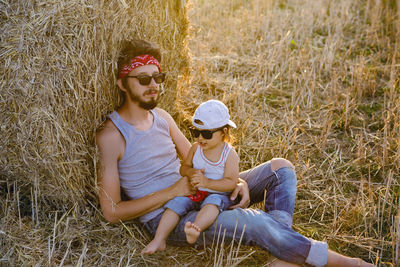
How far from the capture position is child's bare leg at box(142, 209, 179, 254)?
8.79ft

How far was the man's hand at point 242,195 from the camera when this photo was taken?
2945 mm

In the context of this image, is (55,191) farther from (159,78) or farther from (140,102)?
(159,78)

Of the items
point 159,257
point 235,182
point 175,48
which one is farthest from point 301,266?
point 175,48

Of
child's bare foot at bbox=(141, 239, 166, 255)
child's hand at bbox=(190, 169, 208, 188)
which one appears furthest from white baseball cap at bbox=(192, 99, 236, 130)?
child's bare foot at bbox=(141, 239, 166, 255)

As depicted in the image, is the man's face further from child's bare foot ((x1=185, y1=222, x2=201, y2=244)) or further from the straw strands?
child's bare foot ((x1=185, y1=222, x2=201, y2=244))

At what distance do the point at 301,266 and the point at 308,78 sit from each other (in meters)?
2.89

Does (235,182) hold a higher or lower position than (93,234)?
higher

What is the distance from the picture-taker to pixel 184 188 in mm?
2885

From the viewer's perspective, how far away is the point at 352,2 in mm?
7543

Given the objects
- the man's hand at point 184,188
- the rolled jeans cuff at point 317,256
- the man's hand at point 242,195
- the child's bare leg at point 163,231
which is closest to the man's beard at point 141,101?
the man's hand at point 184,188

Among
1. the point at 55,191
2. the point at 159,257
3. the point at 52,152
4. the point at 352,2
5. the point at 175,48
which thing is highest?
the point at 352,2

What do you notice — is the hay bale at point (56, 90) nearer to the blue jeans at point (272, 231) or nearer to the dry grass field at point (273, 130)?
the dry grass field at point (273, 130)

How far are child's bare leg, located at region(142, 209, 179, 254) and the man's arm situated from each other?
0.13 meters

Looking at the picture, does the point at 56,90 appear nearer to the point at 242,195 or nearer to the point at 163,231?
the point at 163,231
